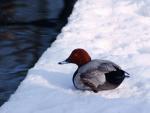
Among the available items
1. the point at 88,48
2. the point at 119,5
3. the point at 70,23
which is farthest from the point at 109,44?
the point at 119,5

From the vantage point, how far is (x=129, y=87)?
265 inches

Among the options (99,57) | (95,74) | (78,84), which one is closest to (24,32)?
(99,57)

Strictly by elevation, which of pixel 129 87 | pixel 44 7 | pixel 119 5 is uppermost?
pixel 129 87

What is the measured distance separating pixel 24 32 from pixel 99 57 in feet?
9.07

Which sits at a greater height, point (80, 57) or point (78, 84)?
point (80, 57)

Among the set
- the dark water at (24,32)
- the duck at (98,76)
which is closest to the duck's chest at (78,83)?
the duck at (98,76)

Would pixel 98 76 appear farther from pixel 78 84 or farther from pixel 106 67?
pixel 78 84

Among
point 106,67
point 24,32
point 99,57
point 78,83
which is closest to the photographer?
point 106,67

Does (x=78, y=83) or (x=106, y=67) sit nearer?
(x=106, y=67)

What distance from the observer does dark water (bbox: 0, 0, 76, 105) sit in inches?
327

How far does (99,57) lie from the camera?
7926 millimetres

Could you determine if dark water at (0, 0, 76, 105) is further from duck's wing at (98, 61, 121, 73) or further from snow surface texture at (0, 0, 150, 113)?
duck's wing at (98, 61, 121, 73)

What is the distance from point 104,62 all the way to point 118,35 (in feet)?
7.60

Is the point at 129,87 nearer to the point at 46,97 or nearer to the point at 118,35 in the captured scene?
the point at 46,97
